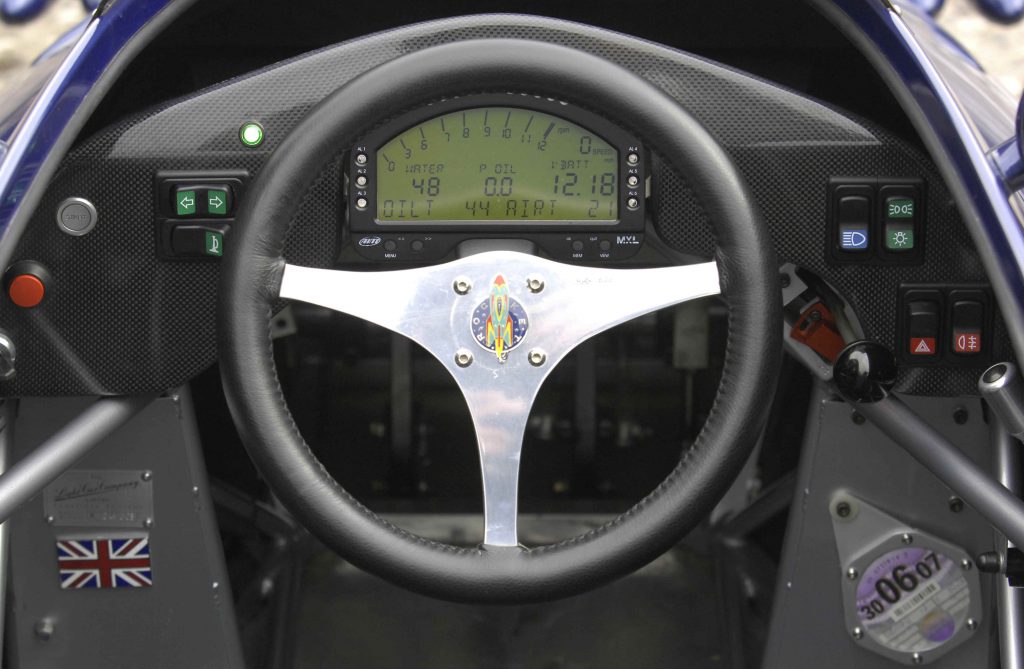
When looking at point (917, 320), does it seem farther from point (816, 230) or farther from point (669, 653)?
point (669, 653)

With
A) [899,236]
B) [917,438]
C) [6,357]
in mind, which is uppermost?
[899,236]

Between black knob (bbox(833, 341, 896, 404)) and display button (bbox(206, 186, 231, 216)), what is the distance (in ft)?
2.29

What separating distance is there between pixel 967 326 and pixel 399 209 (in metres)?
0.65

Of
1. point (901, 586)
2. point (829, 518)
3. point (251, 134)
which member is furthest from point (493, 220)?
point (901, 586)

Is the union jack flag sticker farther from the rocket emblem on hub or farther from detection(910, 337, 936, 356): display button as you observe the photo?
detection(910, 337, 936, 356): display button

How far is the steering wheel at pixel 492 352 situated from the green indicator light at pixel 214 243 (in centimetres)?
21

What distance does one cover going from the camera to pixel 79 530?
5.27 ft

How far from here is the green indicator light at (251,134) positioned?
1.32 m

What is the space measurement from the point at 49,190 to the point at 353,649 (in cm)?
100

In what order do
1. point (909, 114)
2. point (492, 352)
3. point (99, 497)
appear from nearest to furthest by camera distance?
1. point (492, 352)
2. point (909, 114)
3. point (99, 497)

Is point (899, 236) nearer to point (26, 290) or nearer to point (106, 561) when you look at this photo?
point (26, 290)

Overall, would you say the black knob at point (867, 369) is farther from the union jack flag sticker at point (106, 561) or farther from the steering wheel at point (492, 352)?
the union jack flag sticker at point (106, 561)

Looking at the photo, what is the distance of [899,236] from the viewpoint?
134 centimetres

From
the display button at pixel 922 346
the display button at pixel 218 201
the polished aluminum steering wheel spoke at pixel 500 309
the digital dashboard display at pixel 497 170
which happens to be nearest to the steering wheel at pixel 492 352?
the polished aluminum steering wheel spoke at pixel 500 309
